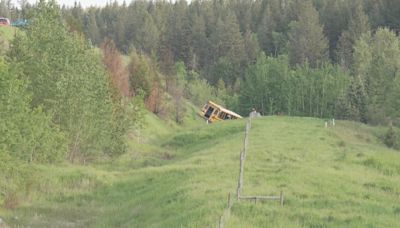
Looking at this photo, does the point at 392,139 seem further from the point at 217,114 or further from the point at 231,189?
the point at 217,114

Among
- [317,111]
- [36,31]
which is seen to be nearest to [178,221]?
[36,31]

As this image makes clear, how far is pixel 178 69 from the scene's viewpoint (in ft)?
344

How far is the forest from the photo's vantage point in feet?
108

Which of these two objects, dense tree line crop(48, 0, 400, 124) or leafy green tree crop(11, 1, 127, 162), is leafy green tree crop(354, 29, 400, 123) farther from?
leafy green tree crop(11, 1, 127, 162)

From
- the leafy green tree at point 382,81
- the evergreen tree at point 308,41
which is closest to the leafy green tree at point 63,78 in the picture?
the leafy green tree at point 382,81

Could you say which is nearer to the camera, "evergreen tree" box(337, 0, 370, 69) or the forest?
the forest

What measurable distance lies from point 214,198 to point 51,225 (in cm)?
730

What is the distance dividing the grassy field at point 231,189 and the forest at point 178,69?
7.42 ft

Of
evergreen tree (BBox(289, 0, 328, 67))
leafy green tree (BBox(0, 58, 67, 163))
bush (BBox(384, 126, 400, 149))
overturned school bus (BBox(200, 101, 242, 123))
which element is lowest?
overturned school bus (BBox(200, 101, 242, 123))

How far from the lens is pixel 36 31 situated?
34.8 m

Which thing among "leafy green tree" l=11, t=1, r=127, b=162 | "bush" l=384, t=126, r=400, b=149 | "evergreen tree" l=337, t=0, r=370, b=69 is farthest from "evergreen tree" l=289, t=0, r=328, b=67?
"leafy green tree" l=11, t=1, r=127, b=162

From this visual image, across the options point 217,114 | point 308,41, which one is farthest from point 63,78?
point 308,41

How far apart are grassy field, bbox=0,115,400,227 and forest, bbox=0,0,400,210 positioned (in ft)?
7.42

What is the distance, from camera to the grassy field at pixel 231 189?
19328 mm
